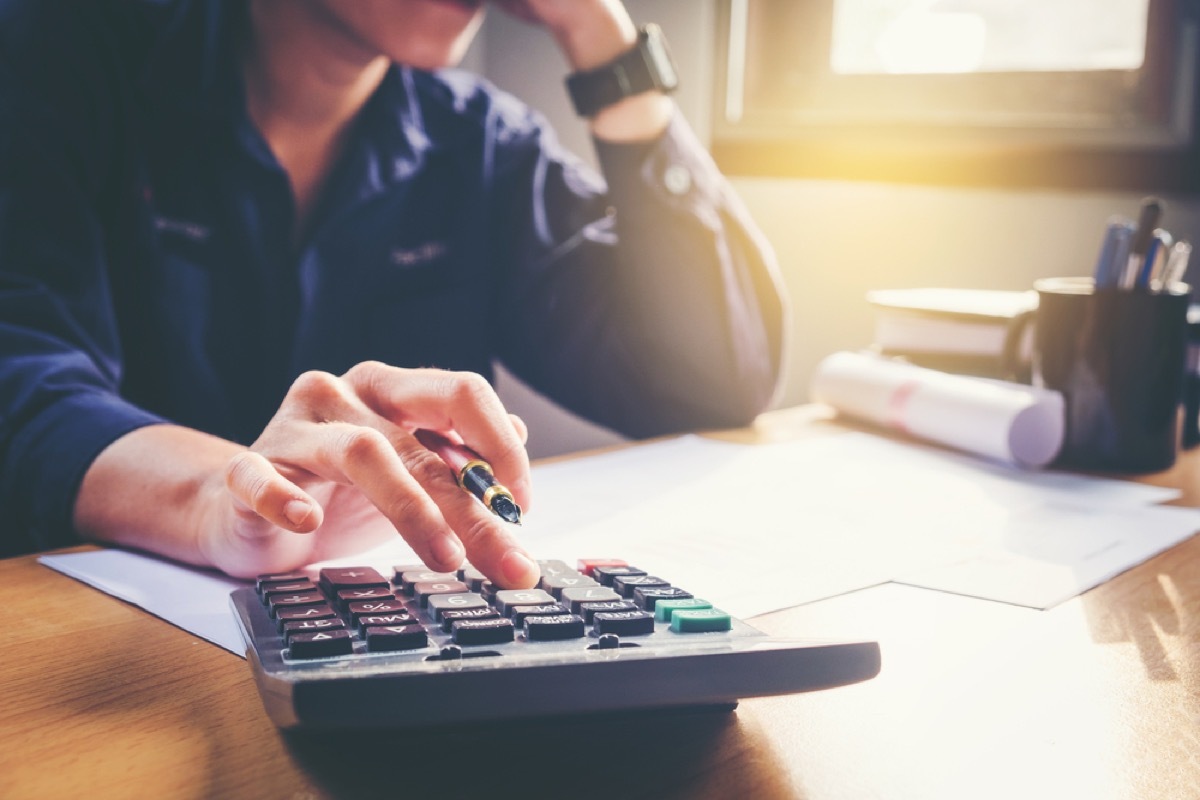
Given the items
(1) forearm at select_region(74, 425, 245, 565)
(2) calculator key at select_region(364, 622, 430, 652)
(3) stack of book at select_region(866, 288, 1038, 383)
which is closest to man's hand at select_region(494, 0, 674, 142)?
(3) stack of book at select_region(866, 288, 1038, 383)

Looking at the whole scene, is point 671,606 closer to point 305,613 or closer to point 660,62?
point 305,613

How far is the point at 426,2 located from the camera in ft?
3.17

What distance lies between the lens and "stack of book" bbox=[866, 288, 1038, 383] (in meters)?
0.92

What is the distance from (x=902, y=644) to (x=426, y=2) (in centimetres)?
76

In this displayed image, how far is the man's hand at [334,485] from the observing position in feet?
1.41

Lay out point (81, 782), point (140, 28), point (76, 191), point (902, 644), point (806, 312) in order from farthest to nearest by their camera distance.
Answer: point (806, 312), point (140, 28), point (76, 191), point (902, 644), point (81, 782)

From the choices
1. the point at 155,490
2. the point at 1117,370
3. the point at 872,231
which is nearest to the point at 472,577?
the point at 155,490

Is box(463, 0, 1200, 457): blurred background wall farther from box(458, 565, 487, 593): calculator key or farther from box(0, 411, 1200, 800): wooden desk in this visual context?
box(458, 565, 487, 593): calculator key

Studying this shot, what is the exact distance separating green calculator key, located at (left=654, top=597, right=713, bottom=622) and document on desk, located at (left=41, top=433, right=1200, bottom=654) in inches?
3.3

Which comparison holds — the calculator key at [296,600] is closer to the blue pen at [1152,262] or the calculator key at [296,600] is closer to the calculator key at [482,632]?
the calculator key at [482,632]

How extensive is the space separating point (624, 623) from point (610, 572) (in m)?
0.07

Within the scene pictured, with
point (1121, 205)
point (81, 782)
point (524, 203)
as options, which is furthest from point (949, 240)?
point (81, 782)

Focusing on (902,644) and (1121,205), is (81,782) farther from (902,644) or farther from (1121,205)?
(1121,205)

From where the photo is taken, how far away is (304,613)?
14.5 inches
